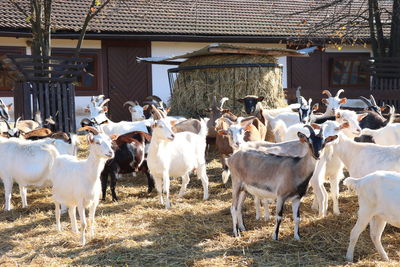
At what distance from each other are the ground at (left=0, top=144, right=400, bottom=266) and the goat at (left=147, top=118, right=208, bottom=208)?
455 mm

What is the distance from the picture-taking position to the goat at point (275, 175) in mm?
6738

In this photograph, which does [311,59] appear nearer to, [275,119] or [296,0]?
[296,0]

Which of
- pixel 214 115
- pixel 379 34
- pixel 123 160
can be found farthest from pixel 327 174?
pixel 379 34

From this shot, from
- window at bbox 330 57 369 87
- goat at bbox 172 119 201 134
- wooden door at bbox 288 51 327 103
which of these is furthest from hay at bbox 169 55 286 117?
window at bbox 330 57 369 87

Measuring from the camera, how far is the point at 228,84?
538 inches

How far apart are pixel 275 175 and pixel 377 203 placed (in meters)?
1.36

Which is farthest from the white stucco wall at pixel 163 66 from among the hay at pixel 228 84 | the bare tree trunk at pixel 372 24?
the bare tree trunk at pixel 372 24

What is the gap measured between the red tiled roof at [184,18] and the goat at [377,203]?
460 inches

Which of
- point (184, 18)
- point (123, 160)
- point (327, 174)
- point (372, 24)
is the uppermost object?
point (184, 18)

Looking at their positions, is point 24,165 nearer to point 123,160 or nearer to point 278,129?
point 123,160

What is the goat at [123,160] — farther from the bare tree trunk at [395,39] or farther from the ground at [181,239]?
the bare tree trunk at [395,39]

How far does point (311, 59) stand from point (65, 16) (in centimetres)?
944

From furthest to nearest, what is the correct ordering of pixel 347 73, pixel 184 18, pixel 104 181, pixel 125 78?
pixel 347 73 < pixel 184 18 < pixel 125 78 < pixel 104 181

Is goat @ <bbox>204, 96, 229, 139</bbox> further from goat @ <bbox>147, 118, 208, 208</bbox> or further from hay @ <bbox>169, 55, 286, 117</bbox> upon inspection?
goat @ <bbox>147, 118, 208, 208</bbox>
